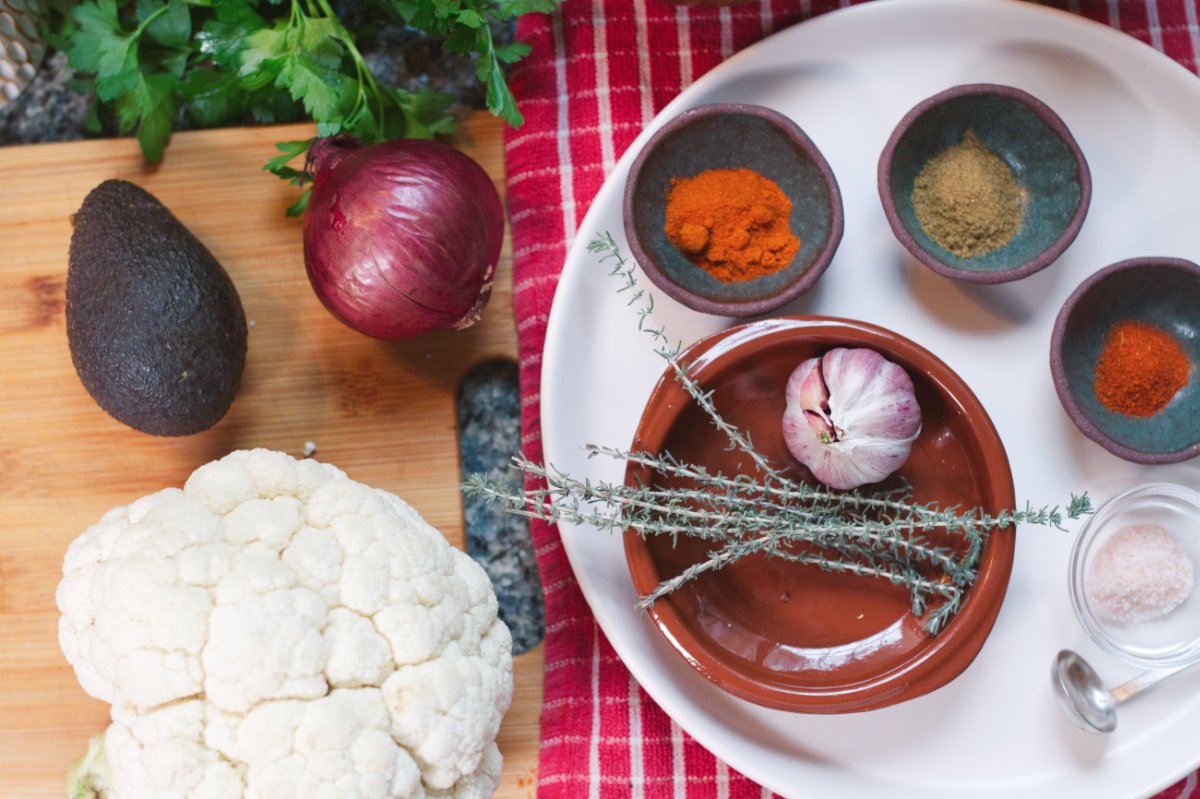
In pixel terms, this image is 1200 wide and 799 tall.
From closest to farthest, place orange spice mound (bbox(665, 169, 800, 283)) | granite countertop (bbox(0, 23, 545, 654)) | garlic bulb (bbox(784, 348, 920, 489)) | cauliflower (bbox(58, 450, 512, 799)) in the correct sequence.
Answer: cauliflower (bbox(58, 450, 512, 799)), garlic bulb (bbox(784, 348, 920, 489)), orange spice mound (bbox(665, 169, 800, 283)), granite countertop (bbox(0, 23, 545, 654))

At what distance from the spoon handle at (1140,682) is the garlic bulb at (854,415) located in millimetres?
365

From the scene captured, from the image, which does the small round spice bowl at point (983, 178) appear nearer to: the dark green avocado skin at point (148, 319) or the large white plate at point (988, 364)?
the large white plate at point (988, 364)

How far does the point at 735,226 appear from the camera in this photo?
111 centimetres

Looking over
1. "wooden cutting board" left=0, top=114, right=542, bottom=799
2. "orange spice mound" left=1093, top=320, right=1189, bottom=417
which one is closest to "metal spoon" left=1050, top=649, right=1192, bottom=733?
"orange spice mound" left=1093, top=320, right=1189, bottom=417

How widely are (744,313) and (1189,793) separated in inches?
30.2

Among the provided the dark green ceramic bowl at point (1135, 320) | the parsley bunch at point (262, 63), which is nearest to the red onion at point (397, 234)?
the parsley bunch at point (262, 63)

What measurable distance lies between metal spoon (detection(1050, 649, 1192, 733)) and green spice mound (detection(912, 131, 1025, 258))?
47cm

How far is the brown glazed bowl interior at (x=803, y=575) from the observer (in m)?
1.01

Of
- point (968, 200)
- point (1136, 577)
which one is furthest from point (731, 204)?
point (1136, 577)

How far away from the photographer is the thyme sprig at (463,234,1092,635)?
980 mm

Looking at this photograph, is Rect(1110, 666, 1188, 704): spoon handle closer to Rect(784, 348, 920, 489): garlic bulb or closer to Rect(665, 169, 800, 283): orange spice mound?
Rect(784, 348, 920, 489): garlic bulb

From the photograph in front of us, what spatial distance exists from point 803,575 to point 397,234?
574mm

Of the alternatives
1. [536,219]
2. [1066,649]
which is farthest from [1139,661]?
[536,219]

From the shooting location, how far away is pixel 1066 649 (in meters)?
1.11
